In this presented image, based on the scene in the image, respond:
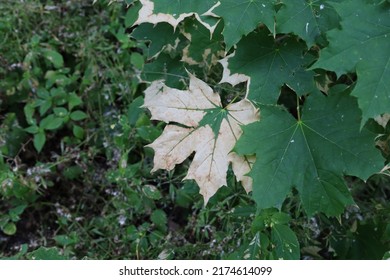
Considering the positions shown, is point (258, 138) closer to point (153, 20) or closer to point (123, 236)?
point (153, 20)

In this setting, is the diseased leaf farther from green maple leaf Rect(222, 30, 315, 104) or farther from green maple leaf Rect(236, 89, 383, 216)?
green maple leaf Rect(236, 89, 383, 216)

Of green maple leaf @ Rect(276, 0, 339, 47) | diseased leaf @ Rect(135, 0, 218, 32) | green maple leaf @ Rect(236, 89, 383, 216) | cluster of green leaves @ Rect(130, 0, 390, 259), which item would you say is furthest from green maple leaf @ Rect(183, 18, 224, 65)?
green maple leaf @ Rect(236, 89, 383, 216)

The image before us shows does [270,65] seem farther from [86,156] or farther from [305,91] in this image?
[86,156]

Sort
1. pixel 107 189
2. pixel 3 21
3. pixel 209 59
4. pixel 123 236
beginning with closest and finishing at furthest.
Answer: pixel 209 59, pixel 123 236, pixel 107 189, pixel 3 21

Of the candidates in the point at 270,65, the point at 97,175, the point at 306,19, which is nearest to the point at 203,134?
the point at 270,65
